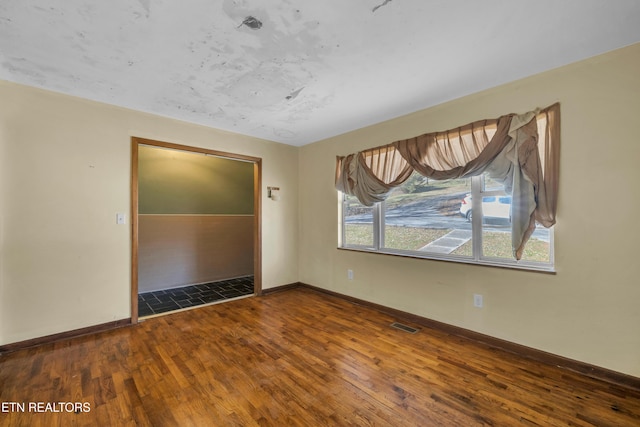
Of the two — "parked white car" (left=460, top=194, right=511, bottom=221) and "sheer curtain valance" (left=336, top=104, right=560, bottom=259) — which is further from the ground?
"sheer curtain valance" (left=336, top=104, right=560, bottom=259)

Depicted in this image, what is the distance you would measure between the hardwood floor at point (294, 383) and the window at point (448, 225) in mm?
882

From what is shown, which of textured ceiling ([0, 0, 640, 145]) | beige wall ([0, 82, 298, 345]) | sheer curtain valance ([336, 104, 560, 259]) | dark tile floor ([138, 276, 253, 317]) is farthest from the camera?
dark tile floor ([138, 276, 253, 317])

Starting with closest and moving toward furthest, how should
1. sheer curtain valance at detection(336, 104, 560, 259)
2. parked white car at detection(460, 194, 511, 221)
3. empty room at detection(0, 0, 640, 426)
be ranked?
empty room at detection(0, 0, 640, 426) → sheer curtain valance at detection(336, 104, 560, 259) → parked white car at detection(460, 194, 511, 221)

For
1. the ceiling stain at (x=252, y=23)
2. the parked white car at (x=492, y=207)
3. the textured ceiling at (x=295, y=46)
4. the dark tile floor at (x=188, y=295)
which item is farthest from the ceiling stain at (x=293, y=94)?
the dark tile floor at (x=188, y=295)

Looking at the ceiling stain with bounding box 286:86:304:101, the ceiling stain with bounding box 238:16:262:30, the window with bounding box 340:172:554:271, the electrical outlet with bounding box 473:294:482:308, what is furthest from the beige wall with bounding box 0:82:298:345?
the electrical outlet with bounding box 473:294:482:308

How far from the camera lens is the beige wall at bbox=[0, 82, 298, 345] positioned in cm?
244

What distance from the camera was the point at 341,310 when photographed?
11.5 feet

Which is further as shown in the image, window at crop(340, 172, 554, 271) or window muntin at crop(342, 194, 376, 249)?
window muntin at crop(342, 194, 376, 249)

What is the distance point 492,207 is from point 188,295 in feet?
14.1

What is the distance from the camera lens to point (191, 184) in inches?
193

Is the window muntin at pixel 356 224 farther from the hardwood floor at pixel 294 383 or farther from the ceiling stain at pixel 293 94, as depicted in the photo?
the ceiling stain at pixel 293 94

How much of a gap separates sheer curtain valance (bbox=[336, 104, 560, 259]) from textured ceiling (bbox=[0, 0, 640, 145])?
0.40 meters

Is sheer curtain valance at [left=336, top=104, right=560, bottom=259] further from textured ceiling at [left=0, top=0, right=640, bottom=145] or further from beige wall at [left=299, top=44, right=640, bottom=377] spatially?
textured ceiling at [left=0, top=0, right=640, bottom=145]

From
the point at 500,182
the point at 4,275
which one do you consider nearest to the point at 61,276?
the point at 4,275
